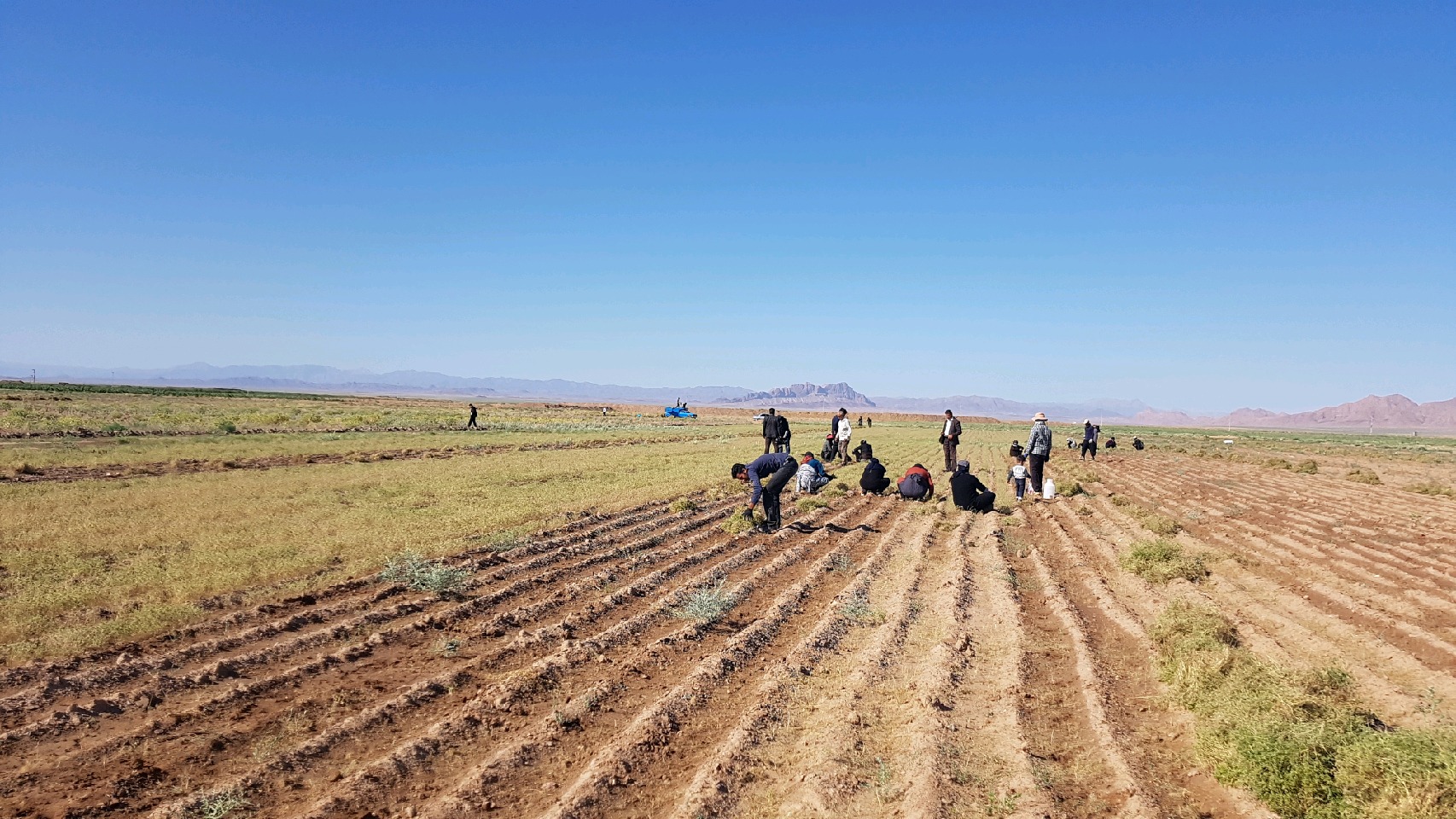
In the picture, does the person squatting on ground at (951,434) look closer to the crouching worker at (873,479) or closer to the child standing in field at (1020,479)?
the child standing in field at (1020,479)

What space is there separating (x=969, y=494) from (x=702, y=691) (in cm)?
1123

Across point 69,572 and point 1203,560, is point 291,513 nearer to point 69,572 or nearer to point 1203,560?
point 69,572

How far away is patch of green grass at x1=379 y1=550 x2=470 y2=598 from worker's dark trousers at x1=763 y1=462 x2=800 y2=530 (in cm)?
542

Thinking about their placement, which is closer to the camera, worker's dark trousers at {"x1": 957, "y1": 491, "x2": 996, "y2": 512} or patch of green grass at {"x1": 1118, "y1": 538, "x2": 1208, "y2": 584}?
patch of green grass at {"x1": 1118, "y1": 538, "x2": 1208, "y2": 584}

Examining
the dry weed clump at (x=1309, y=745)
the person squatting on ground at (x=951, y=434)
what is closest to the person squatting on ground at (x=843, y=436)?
the person squatting on ground at (x=951, y=434)

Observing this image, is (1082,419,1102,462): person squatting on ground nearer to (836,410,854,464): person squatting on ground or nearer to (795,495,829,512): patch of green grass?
(836,410,854,464): person squatting on ground

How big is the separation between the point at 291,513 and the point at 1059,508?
52.1 ft

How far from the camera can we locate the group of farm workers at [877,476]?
44.7 feet

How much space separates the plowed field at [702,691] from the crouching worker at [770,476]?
71.2 inches

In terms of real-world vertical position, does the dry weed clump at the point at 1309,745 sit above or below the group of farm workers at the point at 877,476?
below

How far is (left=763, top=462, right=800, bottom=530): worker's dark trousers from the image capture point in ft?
44.2

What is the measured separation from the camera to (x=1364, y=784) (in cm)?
421

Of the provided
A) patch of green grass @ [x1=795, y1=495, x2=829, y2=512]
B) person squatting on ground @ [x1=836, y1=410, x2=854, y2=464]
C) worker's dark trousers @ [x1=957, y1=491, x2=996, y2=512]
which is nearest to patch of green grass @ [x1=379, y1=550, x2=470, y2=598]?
patch of green grass @ [x1=795, y1=495, x2=829, y2=512]

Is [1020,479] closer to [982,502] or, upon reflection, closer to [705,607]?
[982,502]
